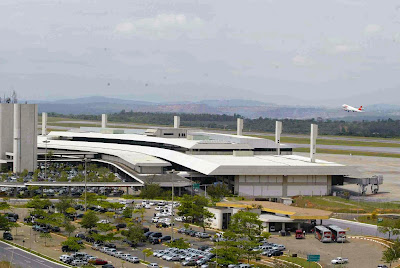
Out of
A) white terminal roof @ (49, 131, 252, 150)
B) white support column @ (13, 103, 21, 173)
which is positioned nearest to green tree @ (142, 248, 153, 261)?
white support column @ (13, 103, 21, 173)

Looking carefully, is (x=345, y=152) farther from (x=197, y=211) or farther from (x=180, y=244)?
(x=180, y=244)

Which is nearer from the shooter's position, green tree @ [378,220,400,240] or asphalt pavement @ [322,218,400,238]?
green tree @ [378,220,400,240]

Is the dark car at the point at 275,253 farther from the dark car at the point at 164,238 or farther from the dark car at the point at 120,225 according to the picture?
the dark car at the point at 120,225

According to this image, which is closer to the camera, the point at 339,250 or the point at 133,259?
the point at 133,259

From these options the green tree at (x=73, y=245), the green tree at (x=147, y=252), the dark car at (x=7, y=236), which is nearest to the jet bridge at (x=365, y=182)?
the green tree at (x=147, y=252)

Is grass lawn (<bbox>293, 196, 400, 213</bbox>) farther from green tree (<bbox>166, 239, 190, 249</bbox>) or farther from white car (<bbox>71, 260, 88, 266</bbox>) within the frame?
white car (<bbox>71, 260, 88, 266</bbox>)

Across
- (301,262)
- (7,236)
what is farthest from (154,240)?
(301,262)
